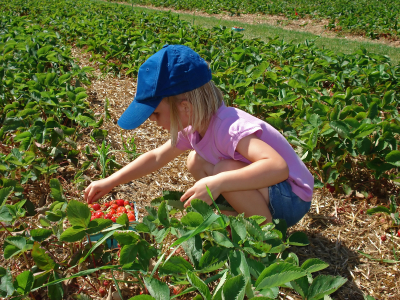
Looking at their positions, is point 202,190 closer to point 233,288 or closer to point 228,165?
point 228,165

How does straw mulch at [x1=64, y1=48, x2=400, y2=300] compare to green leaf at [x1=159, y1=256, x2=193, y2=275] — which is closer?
green leaf at [x1=159, y1=256, x2=193, y2=275]

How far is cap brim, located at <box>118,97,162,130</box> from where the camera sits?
171 centimetres

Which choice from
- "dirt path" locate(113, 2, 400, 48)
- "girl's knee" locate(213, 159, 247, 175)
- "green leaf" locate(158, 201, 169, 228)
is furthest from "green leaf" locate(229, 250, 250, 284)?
"dirt path" locate(113, 2, 400, 48)

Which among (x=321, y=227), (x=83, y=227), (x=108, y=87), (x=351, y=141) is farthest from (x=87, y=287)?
(x=108, y=87)

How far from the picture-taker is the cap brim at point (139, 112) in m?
1.71

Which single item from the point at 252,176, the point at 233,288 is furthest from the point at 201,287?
the point at 252,176

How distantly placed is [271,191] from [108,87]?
3079mm

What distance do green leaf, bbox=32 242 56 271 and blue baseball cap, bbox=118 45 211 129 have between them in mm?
690

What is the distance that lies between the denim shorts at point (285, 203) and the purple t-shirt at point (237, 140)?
0.03m

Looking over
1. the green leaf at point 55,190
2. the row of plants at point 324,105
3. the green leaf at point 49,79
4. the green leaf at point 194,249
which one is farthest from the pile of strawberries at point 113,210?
the green leaf at point 49,79

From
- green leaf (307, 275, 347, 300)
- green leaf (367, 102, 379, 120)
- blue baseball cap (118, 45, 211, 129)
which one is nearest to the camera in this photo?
green leaf (307, 275, 347, 300)

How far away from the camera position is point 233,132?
174 centimetres

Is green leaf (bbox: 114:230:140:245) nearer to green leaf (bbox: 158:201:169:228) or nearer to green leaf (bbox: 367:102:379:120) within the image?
green leaf (bbox: 158:201:169:228)

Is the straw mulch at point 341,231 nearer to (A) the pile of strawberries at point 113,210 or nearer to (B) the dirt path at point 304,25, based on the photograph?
(A) the pile of strawberries at point 113,210
